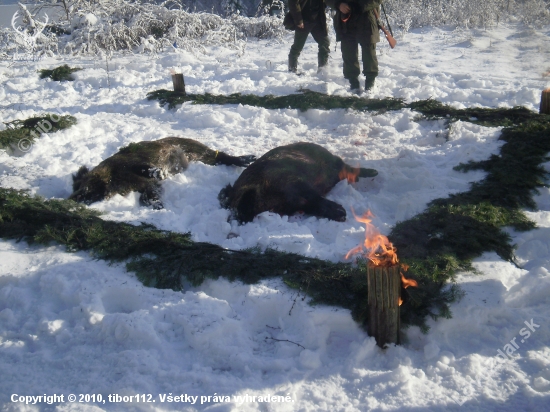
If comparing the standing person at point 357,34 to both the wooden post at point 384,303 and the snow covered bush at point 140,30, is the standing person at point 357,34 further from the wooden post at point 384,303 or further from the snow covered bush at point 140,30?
the wooden post at point 384,303

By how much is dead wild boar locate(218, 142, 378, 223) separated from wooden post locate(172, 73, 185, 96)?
3710 mm

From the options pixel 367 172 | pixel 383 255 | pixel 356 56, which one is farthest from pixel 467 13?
pixel 383 255

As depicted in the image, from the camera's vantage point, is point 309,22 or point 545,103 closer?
point 545,103

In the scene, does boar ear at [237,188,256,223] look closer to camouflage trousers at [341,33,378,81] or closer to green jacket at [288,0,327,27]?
camouflage trousers at [341,33,378,81]

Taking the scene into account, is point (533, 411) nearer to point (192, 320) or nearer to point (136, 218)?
point (192, 320)

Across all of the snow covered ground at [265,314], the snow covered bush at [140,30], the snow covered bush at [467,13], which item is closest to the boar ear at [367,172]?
the snow covered ground at [265,314]

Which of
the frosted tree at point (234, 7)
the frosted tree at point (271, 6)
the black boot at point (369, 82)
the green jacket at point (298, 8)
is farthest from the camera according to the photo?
the frosted tree at point (234, 7)

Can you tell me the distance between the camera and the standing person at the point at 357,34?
762 cm

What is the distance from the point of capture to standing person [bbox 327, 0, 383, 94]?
7.62 m

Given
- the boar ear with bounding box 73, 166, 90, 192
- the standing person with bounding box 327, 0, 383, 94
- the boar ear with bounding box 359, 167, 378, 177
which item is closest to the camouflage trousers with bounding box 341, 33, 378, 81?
the standing person with bounding box 327, 0, 383, 94

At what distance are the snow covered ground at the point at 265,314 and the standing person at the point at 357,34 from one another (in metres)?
1.21

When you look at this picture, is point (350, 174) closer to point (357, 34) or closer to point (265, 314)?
point (265, 314)

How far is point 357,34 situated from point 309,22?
4.78ft

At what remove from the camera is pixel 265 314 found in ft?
11.0
